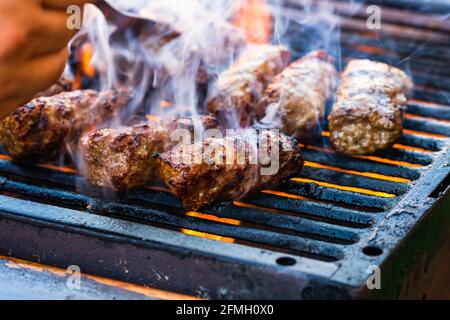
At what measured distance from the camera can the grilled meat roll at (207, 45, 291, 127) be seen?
10.7 feet

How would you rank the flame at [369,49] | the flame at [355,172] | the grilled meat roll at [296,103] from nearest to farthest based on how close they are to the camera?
1. the flame at [355,172]
2. the grilled meat roll at [296,103]
3. the flame at [369,49]

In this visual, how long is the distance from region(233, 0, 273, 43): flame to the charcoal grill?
1.19 m

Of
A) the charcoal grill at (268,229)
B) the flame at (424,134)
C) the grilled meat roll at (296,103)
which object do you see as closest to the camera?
the charcoal grill at (268,229)

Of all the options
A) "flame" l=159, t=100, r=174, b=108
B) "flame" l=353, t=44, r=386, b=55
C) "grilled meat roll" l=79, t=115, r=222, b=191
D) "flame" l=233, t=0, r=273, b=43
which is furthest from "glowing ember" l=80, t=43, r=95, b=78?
"flame" l=353, t=44, r=386, b=55

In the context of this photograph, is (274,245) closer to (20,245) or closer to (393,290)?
(393,290)

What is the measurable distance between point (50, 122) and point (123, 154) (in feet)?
1.43

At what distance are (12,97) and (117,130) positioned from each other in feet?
2.88

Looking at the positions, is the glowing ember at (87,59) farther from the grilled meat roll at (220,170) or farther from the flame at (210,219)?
the flame at (210,219)

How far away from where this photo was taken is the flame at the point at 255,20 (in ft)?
13.7

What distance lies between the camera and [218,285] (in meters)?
2.27

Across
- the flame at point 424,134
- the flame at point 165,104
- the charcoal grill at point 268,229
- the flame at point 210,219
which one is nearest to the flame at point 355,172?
the charcoal grill at point 268,229

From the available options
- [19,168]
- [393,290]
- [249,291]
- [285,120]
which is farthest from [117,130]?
[393,290]

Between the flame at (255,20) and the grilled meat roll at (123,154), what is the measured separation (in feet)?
4.69

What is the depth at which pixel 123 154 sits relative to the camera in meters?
2.78
